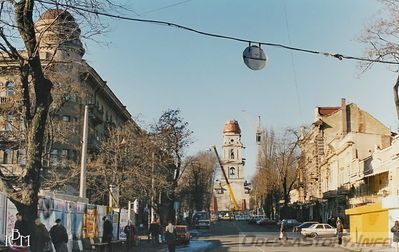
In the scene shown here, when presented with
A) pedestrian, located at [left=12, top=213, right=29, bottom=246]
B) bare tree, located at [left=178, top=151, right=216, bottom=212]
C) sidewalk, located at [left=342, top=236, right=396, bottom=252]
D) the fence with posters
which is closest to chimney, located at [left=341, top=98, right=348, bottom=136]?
bare tree, located at [left=178, top=151, right=216, bottom=212]

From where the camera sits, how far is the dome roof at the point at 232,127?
163500mm

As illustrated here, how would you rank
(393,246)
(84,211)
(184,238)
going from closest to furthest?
(84,211)
(393,246)
(184,238)

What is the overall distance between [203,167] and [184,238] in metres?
46.3

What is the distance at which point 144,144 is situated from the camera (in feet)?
155

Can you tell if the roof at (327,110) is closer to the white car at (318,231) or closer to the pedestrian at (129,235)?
the white car at (318,231)

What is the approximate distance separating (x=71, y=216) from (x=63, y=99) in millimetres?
14859

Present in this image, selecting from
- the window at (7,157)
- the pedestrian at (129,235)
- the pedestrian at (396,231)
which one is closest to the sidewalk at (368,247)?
the pedestrian at (396,231)

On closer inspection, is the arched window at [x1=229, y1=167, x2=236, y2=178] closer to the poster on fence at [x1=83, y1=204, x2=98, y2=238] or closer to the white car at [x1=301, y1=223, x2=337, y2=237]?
the white car at [x1=301, y1=223, x2=337, y2=237]

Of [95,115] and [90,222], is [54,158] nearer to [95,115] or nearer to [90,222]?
[95,115]

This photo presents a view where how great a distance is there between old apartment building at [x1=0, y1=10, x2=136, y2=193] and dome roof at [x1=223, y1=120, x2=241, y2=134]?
8688cm

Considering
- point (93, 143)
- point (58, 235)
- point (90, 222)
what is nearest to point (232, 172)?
point (93, 143)

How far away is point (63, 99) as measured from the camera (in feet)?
119

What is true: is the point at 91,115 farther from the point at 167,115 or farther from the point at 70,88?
the point at 70,88

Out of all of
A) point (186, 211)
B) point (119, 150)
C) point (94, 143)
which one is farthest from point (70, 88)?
point (186, 211)
